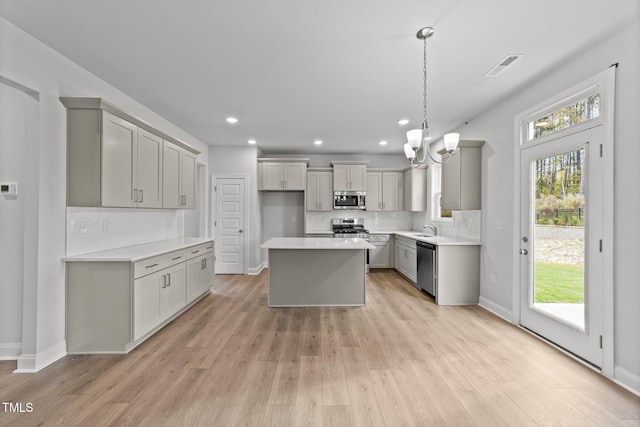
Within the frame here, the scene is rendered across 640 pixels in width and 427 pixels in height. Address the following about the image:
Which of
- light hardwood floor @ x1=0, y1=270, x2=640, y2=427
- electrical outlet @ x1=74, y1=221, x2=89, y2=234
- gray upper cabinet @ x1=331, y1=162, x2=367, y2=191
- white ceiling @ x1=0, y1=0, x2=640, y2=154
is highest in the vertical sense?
white ceiling @ x1=0, y1=0, x2=640, y2=154

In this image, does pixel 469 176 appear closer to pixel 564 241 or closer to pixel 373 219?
pixel 564 241

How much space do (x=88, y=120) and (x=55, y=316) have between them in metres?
1.83

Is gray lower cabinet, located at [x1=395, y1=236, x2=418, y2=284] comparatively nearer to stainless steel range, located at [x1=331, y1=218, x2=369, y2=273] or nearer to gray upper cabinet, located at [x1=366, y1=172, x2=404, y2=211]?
stainless steel range, located at [x1=331, y1=218, x2=369, y2=273]

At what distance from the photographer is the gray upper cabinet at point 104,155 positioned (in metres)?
2.62

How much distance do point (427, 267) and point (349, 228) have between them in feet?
8.03

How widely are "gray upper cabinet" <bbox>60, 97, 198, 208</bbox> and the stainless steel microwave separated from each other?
4044 millimetres

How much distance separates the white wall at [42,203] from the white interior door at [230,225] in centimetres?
339

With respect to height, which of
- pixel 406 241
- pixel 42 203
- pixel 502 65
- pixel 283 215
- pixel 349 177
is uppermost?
pixel 502 65

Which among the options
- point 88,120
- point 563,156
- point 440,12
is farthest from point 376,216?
point 88,120

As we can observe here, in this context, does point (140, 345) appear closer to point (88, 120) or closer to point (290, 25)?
point (88, 120)

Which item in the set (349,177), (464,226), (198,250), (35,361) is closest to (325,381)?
(35,361)

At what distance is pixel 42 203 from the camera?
2424mm

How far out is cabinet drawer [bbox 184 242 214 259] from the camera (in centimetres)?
382

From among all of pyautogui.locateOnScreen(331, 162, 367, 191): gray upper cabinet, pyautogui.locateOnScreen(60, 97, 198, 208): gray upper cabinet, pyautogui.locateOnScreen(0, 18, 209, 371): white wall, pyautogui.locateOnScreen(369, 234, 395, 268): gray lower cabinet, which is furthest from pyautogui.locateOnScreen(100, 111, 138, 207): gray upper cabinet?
pyautogui.locateOnScreen(369, 234, 395, 268): gray lower cabinet
